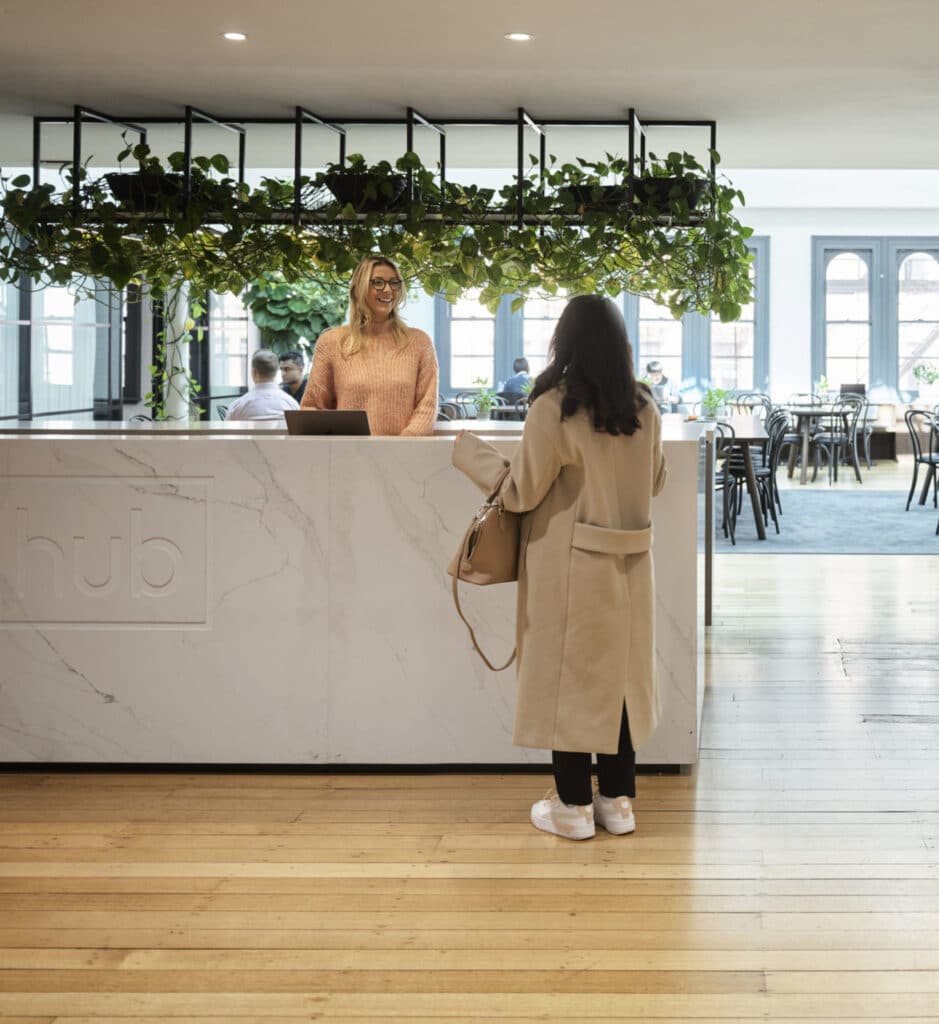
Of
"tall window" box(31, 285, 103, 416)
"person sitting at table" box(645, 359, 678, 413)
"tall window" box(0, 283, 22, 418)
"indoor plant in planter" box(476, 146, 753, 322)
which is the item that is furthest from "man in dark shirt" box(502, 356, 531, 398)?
"indoor plant in planter" box(476, 146, 753, 322)

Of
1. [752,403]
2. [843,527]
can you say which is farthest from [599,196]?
[752,403]

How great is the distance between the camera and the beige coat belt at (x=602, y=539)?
11.2 feet

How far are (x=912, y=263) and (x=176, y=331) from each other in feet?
38.4

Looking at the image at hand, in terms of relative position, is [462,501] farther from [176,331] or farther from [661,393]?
[661,393]

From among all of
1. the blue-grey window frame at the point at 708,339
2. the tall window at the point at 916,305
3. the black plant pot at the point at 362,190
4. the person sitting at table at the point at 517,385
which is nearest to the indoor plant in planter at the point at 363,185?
the black plant pot at the point at 362,190

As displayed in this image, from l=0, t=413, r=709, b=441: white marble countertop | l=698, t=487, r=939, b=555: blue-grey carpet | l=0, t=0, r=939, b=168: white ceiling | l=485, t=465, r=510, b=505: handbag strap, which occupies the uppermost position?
l=0, t=0, r=939, b=168: white ceiling

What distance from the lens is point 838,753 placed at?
4.39 metres

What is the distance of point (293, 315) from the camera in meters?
13.8

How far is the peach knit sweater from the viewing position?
4.66 metres

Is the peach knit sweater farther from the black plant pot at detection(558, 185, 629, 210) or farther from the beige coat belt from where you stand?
the black plant pot at detection(558, 185, 629, 210)

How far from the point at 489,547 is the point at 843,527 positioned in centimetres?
775

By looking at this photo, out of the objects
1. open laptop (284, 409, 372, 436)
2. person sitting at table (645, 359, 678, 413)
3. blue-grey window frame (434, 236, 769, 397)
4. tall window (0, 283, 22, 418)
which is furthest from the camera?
blue-grey window frame (434, 236, 769, 397)

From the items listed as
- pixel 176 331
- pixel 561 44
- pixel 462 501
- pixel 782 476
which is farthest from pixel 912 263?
pixel 462 501

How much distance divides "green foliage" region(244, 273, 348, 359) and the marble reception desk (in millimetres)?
9520
